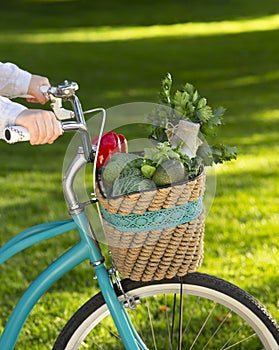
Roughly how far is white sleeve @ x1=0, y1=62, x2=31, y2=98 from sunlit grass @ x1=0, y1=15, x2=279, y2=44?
17734 mm

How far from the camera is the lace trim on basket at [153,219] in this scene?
2.57m

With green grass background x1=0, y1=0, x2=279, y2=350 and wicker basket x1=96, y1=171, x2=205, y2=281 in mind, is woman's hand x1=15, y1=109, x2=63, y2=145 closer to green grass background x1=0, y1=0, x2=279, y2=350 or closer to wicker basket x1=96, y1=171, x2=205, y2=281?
wicker basket x1=96, y1=171, x2=205, y2=281

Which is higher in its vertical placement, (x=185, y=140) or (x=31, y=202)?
(x=31, y=202)

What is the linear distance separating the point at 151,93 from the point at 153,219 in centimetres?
1043

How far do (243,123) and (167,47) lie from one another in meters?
8.84

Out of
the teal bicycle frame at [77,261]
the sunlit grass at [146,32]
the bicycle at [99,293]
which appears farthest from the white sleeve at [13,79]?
the sunlit grass at [146,32]

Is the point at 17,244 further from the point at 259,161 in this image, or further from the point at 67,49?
the point at 67,49

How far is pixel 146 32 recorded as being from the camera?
2236 centimetres

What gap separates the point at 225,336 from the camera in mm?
4371

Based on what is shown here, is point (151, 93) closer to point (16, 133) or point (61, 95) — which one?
point (61, 95)

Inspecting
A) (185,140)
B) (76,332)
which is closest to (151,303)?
(76,332)

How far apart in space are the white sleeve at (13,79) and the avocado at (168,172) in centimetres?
65

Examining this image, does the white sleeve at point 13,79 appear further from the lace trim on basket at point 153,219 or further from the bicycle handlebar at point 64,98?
the lace trim on basket at point 153,219

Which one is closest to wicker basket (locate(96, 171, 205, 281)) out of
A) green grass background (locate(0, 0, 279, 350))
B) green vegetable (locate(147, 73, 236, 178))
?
green vegetable (locate(147, 73, 236, 178))
